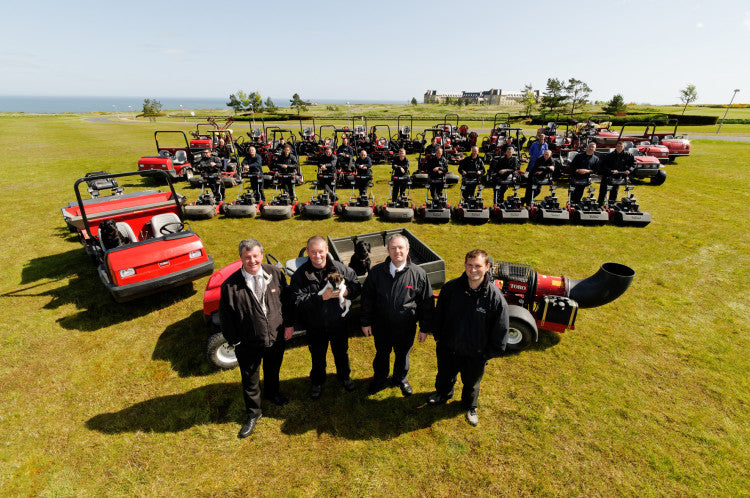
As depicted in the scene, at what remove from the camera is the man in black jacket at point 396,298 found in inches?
149

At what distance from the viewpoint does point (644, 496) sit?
11.3 feet

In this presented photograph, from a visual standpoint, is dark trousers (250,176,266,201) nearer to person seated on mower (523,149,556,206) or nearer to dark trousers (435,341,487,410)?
person seated on mower (523,149,556,206)

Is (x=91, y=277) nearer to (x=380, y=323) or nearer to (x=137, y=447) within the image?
(x=137, y=447)

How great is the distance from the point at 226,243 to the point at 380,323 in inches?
279

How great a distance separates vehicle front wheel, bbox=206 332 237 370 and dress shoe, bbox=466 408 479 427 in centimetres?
359

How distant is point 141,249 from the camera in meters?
5.90

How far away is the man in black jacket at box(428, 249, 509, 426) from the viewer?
350 cm

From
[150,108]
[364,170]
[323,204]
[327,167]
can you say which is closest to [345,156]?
[327,167]

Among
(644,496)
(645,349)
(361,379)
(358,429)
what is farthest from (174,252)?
(645,349)

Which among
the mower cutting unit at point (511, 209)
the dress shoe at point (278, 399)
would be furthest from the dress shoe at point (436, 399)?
the mower cutting unit at point (511, 209)

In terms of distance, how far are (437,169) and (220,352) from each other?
8464mm

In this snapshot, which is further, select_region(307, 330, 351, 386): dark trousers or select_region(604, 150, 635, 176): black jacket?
select_region(604, 150, 635, 176): black jacket

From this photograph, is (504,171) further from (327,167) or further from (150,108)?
(150,108)

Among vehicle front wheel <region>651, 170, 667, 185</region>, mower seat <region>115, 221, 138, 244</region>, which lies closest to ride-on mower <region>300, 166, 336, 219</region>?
mower seat <region>115, 221, 138, 244</region>
